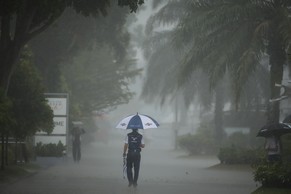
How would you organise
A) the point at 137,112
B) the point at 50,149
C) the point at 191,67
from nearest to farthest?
1. the point at 137,112
2. the point at 191,67
3. the point at 50,149

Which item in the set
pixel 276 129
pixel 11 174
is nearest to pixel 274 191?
pixel 276 129

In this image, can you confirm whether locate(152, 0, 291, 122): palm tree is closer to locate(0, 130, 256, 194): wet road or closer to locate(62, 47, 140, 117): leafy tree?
locate(0, 130, 256, 194): wet road

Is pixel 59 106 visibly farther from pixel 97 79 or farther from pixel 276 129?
pixel 97 79

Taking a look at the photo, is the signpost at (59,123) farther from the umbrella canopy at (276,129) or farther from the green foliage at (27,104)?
the umbrella canopy at (276,129)

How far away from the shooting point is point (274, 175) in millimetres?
14492

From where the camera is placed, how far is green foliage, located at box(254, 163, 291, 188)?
46.9 ft

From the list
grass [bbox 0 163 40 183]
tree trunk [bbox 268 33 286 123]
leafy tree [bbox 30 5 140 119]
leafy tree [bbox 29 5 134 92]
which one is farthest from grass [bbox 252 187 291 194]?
leafy tree [bbox 29 5 134 92]

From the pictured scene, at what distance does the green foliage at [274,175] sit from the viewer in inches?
563

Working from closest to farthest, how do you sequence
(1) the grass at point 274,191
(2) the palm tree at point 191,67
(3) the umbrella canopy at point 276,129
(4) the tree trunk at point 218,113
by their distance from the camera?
(1) the grass at point 274,191 < (3) the umbrella canopy at point 276,129 < (2) the palm tree at point 191,67 < (4) the tree trunk at point 218,113

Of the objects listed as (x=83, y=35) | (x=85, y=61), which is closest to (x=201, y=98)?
(x=85, y=61)

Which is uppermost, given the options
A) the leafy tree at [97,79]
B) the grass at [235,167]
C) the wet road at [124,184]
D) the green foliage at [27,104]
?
the leafy tree at [97,79]

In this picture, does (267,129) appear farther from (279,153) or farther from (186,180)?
(186,180)

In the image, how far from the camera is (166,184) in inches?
700

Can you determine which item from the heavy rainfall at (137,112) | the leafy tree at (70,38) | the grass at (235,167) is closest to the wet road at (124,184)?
the heavy rainfall at (137,112)
